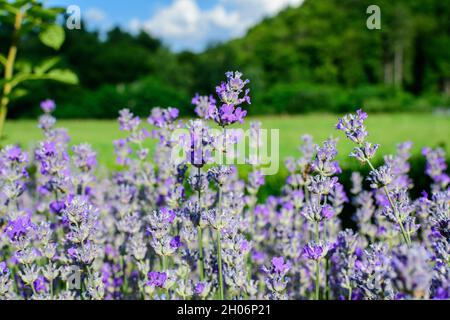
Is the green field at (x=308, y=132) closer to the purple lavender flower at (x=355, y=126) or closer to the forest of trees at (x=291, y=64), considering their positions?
the purple lavender flower at (x=355, y=126)

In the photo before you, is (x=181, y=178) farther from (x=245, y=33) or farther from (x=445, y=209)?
(x=245, y=33)

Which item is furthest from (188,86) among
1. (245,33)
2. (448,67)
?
(448,67)

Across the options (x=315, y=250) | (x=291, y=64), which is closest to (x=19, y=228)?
(x=315, y=250)

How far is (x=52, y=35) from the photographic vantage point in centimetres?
290

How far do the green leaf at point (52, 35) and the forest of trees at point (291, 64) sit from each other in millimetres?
29943

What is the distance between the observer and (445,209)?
1891 millimetres

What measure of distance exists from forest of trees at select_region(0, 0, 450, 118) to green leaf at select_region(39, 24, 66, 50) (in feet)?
98.2

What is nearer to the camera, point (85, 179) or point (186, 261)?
point (186, 261)

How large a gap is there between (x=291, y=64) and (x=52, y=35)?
58536 mm

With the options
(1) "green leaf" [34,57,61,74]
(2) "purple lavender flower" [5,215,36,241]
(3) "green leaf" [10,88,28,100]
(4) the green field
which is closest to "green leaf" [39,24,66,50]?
(1) "green leaf" [34,57,61,74]

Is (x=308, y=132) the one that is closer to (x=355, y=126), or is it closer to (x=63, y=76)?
(x=63, y=76)

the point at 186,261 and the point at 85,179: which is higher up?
the point at 85,179
